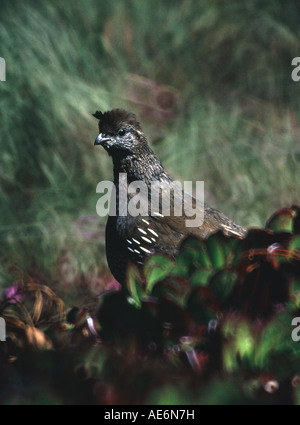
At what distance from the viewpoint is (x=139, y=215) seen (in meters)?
2.14

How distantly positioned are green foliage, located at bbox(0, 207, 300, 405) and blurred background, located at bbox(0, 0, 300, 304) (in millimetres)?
2553

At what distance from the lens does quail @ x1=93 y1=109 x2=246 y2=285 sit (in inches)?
81.5

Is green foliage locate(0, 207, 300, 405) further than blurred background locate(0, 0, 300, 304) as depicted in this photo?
No

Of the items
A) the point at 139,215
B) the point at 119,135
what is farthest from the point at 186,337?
the point at 119,135

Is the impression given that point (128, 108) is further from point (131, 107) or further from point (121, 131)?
point (121, 131)

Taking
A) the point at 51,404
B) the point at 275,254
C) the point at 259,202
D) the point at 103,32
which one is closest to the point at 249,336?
the point at 275,254

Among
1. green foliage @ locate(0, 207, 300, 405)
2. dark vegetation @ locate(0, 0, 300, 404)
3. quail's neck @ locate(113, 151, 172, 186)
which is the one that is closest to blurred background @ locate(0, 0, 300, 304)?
dark vegetation @ locate(0, 0, 300, 404)

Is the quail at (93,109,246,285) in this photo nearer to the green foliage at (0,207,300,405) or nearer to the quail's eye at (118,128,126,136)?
the quail's eye at (118,128,126,136)

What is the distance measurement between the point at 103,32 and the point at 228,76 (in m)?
0.89

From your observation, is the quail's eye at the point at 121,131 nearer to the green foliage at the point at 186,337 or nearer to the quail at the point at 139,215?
the quail at the point at 139,215

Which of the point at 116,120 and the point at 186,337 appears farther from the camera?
the point at 116,120

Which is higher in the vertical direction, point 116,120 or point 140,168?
point 116,120

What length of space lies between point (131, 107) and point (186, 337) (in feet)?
10.7

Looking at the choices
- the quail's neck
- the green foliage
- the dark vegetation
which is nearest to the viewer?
the green foliage
